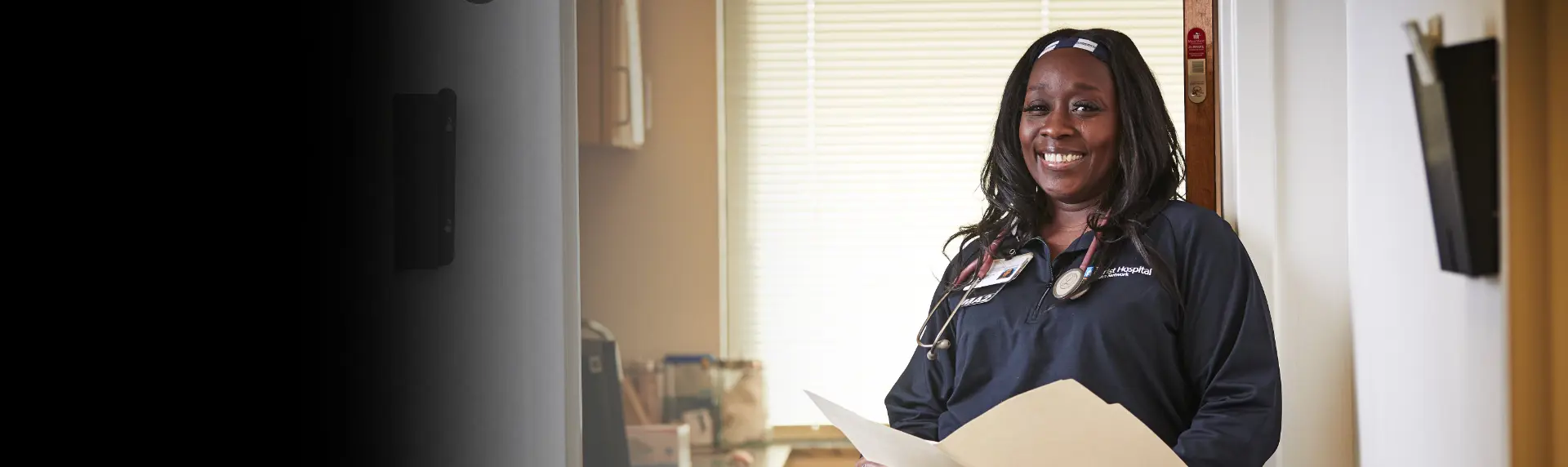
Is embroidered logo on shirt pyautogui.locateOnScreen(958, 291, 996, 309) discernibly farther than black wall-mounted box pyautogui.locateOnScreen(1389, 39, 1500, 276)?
Yes

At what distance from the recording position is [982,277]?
4.79 ft

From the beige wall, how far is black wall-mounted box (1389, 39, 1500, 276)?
98 cm

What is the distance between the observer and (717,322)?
1.68m

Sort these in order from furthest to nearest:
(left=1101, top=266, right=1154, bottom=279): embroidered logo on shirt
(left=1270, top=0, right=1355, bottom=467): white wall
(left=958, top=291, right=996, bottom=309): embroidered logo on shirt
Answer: (left=1270, top=0, right=1355, bottom=467): white wall < (left=958, top=291, right=996, bottom=309): embroidered logo on shirt < (left=1101, top=266, right=1154, bottom=279): embroidered logo on shirt

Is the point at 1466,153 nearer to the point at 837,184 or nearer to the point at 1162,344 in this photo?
the point at 1162,344

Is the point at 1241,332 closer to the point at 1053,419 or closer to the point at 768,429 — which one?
the point at 1053,419

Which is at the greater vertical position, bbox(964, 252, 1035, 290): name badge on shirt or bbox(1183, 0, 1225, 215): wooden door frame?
bbox(1183, 0, 1225, 215): wooden door frame

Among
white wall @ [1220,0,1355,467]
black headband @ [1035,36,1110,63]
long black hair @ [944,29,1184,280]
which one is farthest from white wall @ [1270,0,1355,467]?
black headband @ [1035,36,1110,63]

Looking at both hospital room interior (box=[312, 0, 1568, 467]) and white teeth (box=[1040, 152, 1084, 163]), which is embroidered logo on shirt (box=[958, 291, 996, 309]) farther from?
white teeth (box=[1040, 152, 1084, 163])

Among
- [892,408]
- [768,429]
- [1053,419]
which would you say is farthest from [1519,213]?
[768,429]

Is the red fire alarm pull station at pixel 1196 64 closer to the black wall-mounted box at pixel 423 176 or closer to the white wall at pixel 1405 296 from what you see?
the white wall at pixel 1405 296

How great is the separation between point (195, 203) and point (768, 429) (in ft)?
3.01

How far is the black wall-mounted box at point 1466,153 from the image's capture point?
114 cm

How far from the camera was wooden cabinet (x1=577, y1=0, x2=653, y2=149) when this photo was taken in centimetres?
Answer: 161
